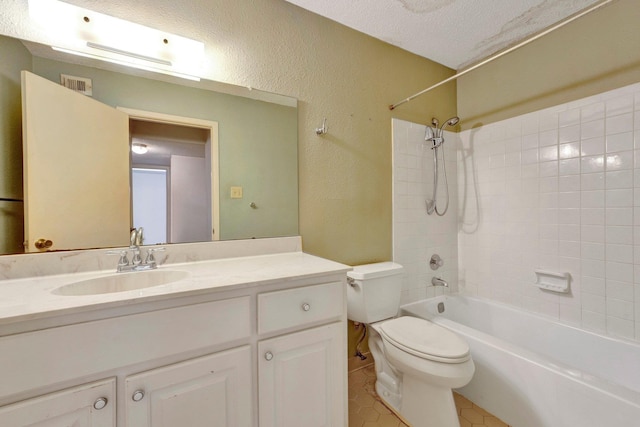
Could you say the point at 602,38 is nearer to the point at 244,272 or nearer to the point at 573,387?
the point at 573,387

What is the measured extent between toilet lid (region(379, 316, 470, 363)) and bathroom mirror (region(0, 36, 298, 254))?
772 mm

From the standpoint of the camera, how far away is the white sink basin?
948mm

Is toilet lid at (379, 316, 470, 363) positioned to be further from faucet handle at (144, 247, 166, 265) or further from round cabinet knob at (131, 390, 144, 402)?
faucet handle at (144, 247, 166, 265)

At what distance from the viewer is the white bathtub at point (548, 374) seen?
1040 millimetres

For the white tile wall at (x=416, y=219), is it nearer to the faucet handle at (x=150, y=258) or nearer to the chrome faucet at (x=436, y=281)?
the chrome faucet at (x=436, y=281)

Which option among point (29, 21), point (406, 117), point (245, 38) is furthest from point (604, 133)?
point (29, 21)

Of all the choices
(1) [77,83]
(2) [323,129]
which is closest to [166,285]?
(1) [77,83]

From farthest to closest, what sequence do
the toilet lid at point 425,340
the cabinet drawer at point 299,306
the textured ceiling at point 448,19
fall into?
the textured ceiling at point 448,19
the toilet lid at point 425,340
the cabinet drawer at point 299,306

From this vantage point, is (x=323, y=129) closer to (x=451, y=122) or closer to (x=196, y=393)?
(x=451, y=122)

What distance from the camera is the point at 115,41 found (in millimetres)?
1143

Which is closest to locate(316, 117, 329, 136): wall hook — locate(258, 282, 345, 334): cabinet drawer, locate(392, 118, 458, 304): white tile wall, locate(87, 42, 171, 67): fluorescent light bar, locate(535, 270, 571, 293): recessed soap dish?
locate(392, 118, 458, 304): white tile wall

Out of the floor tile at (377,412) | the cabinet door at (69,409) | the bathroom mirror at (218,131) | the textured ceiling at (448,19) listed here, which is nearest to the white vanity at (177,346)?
the cabinet door at (69,409)

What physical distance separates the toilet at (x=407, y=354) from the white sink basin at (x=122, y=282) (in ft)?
3.07

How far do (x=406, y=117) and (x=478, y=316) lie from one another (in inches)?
63.6
